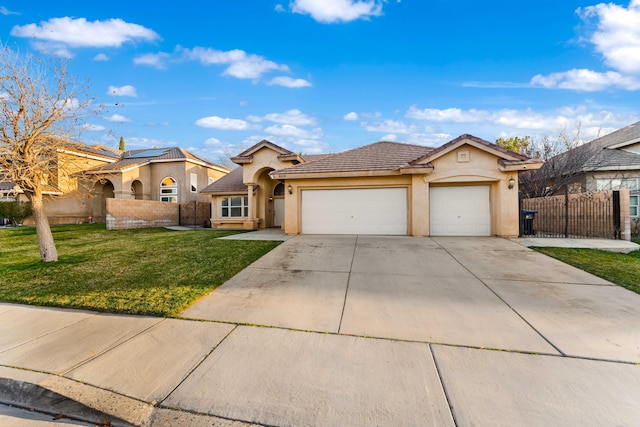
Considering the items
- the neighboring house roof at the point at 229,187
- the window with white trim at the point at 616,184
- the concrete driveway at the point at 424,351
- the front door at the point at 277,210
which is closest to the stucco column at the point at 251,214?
the neighboring house roof at the point at 229,187

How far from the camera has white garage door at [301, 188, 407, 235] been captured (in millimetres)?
11992

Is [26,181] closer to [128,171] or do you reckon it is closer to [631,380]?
[631,380]

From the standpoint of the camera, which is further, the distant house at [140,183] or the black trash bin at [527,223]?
the distant house at [140,183]

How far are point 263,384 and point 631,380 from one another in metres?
3.37

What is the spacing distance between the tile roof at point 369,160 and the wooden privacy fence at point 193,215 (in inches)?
430

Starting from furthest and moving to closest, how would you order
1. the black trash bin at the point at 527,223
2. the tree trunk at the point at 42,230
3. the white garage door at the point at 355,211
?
the white garage door at the point at 355,211
the black trash bin at the point at 527,223
the tree trunk at the point at 42,230

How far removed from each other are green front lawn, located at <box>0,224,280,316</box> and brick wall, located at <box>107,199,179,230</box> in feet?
19.4

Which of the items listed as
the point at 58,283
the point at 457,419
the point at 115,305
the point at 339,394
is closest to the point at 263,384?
the point at 339,394

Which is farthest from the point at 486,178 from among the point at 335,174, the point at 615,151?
the point at 615,151

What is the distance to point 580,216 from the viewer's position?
37.6 feet

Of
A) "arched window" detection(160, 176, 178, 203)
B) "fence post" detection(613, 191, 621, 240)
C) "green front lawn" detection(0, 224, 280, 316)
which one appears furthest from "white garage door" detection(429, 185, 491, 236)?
"arched window" detection(160, 176, 178, 203)

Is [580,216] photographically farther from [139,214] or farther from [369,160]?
[139,214]

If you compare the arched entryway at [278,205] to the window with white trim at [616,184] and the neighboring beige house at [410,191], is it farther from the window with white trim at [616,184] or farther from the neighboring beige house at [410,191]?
the window with white trim at [616,184]

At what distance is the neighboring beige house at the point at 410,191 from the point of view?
10.9 meters
